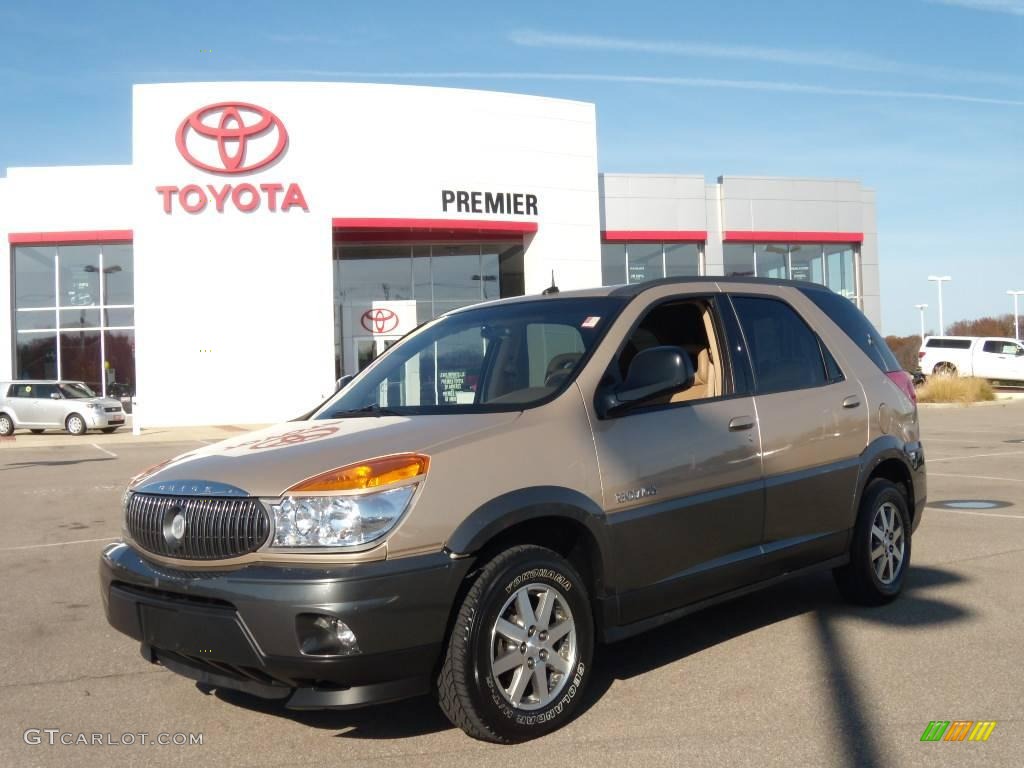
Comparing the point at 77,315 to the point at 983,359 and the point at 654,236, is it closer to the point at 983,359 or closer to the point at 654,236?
the point at 654,236

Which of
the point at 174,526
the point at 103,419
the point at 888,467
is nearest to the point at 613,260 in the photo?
the point at 103,419

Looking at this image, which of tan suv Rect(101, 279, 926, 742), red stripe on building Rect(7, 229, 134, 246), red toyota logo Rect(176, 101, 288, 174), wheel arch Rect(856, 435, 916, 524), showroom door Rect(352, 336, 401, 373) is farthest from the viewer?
red stripe on building Rect(7, 229, 134, 246)

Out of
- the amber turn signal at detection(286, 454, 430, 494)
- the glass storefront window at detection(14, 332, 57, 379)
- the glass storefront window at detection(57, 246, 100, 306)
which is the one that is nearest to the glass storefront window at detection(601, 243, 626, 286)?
the glass storefront window at detection(57, 246, 100, 306)

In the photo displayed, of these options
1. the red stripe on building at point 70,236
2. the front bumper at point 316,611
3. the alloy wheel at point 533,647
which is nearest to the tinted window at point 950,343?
the red stripe on building at point 70,236

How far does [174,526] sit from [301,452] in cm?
57

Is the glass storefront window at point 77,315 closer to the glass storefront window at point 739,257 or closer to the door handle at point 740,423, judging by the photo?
the glass storefront window at point 739,257

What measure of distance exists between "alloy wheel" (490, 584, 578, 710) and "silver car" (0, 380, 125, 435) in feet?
87.7

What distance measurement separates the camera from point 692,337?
5.51m

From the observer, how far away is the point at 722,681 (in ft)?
15.6

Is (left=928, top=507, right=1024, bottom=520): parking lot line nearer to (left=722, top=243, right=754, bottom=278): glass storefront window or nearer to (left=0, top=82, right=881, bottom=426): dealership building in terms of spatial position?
(left=0, top=82, right=881, bottom=426): dealership building

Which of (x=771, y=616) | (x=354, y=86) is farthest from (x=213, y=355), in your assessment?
(x=771, y=616)

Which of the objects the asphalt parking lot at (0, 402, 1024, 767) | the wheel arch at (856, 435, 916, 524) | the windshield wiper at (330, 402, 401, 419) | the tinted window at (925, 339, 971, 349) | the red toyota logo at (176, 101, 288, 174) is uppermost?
the red toyota logo at (176, 101, 288, 174)

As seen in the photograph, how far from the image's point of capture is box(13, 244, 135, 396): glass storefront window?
112 ft

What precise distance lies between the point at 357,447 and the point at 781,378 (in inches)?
102
